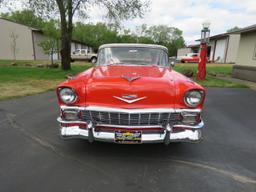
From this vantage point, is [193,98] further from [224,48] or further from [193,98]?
[224,48]

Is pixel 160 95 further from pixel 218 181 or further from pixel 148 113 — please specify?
pixel 218 181

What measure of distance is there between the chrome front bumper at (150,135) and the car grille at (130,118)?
0.11 metres

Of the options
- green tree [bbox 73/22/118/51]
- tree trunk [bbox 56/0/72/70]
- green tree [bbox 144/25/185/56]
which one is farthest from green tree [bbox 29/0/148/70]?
green tree [bbox 144/25/185/56]

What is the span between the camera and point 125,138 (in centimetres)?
281

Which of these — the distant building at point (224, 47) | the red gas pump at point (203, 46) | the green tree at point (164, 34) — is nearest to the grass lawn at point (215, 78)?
the red gas pump at point (203, 46)

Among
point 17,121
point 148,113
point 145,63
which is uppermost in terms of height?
point 145,63

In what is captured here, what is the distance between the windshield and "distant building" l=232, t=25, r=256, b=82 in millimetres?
9248

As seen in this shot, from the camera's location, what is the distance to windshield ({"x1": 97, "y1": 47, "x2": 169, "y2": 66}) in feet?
14.0

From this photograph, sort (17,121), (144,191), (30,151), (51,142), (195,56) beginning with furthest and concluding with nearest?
(195,56), (17,121), (51,142), (30,151), (144,191)

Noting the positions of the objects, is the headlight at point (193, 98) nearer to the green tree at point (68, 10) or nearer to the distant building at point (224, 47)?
the green tree at point (68, 10)

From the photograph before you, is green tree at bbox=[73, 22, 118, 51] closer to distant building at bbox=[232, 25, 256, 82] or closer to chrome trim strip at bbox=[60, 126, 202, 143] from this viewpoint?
distant building at bbox=[232, 25, 256, 82]

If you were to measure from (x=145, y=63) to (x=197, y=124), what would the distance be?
5.95 ft

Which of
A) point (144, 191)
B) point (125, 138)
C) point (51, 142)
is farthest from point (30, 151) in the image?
point (144, 191)

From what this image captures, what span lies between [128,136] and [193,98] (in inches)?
40.4
